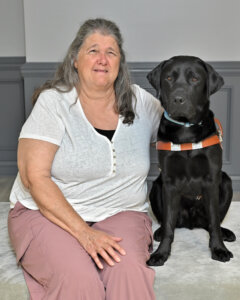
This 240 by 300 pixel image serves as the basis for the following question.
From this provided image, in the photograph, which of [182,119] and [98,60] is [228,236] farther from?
[98,60]

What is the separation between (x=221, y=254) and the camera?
1.85 metres

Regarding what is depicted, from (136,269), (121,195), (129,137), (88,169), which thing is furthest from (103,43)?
(136,269)

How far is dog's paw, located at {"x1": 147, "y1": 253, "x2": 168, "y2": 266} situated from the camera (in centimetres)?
182

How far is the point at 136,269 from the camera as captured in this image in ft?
5.16

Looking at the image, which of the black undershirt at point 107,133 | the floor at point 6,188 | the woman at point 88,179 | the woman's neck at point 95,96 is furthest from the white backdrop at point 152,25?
the black undershirt at point 107,133

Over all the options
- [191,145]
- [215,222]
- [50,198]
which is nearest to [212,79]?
[191,145]

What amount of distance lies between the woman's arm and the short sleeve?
0.03m

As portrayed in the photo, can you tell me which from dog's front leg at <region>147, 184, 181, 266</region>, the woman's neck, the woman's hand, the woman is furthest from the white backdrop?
the woman's hand

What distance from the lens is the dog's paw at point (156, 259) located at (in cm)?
182

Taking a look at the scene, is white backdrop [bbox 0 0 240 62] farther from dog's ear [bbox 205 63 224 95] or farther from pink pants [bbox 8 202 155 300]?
pink pants [bbox 8 202 155 300]

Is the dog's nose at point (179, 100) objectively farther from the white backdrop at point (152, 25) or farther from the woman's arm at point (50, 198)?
the white backdrop at point (152, 25)

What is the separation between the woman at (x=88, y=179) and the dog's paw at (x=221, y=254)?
0.28 m

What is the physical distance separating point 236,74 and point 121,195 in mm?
1719

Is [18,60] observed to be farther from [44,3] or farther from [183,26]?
[183,26]
